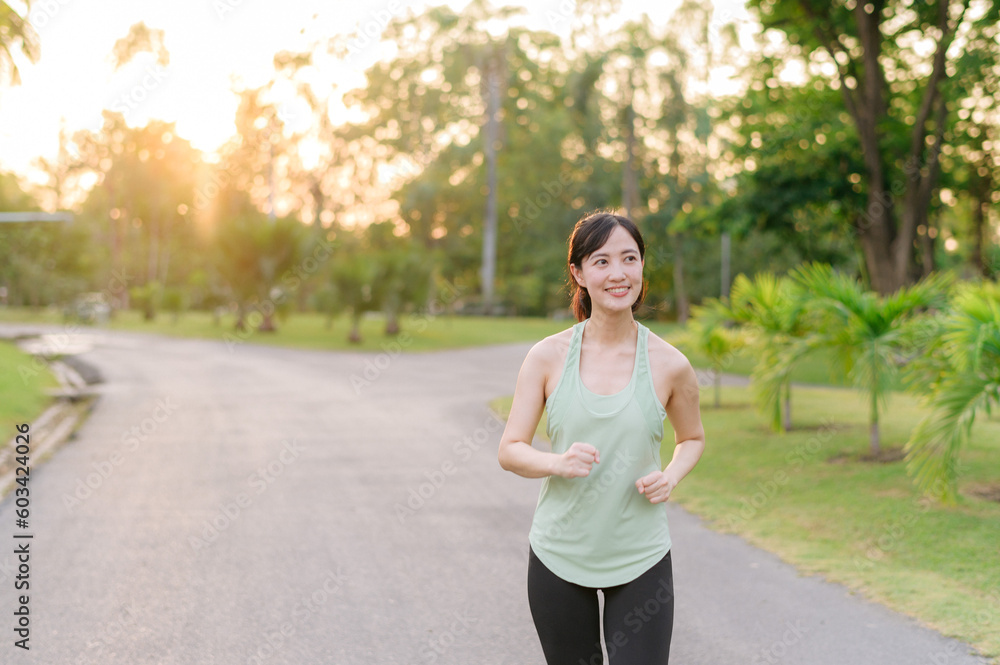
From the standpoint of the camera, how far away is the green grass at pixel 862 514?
5.20 meters

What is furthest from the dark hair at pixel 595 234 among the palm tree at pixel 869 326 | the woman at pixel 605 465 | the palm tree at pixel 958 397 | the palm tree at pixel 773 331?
the palm tree at pixel 773 331

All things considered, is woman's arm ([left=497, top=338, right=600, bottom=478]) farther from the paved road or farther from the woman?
the paved road

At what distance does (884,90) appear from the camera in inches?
916

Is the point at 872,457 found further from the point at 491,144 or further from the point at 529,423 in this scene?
the point at 491,144

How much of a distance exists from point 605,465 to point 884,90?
24293 millimetres

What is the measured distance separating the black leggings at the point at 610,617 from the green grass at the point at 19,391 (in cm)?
973

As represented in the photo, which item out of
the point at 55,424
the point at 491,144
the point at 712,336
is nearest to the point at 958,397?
the point at 712,336

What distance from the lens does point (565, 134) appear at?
56719 millimetres

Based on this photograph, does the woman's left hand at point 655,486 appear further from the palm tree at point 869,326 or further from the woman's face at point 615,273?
the palm tree at point 869,326

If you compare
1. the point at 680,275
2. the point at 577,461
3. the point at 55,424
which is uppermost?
the point at 577,461

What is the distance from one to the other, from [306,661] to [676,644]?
1902mm

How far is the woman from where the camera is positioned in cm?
245

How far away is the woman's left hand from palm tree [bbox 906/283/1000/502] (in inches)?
195

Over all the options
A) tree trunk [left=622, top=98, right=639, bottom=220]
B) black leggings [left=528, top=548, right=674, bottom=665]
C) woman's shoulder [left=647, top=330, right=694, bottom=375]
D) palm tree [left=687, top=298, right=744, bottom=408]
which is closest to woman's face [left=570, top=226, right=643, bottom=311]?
woman's shoulder [left=647, top=330, right=694, bottom=375]
